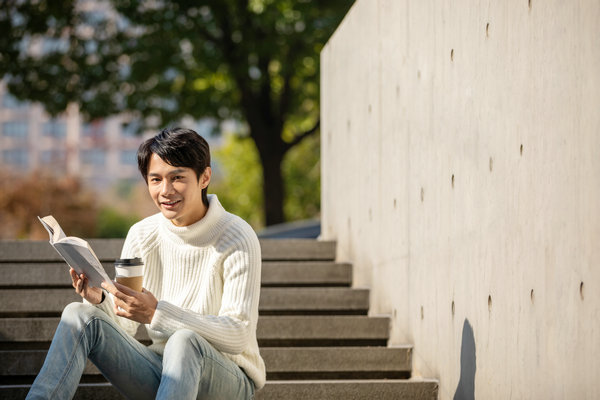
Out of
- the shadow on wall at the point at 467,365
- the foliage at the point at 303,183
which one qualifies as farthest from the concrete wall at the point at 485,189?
the foliage at the point at 303,183

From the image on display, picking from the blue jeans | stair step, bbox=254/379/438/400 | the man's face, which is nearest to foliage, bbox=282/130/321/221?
stair step, bbox=254/379/438/400

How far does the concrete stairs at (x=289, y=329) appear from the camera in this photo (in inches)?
162

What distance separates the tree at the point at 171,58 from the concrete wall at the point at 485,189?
8.32 meters

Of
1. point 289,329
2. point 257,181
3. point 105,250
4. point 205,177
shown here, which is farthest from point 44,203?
point 205,177

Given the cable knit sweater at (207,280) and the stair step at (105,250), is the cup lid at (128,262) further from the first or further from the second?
the stair step at (105,250)

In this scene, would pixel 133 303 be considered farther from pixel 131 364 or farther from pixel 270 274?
pixel 270 274

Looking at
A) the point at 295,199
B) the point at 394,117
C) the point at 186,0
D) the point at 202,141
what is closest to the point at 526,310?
the point at 202,141

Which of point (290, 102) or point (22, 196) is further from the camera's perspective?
point (22, 196)

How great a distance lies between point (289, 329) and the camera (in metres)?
4.92

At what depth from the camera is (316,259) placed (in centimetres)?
614

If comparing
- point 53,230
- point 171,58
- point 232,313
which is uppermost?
point 171,58

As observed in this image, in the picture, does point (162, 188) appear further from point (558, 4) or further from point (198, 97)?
point (198, 97)

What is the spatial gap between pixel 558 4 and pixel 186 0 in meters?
11.9

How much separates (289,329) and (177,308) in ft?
6.01
